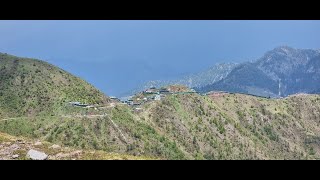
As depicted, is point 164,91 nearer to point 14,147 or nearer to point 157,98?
point 157,98

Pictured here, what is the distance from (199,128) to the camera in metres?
63.1

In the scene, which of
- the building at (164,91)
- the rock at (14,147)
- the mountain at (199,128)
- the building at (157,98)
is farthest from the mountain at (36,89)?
the rock at (14,147)

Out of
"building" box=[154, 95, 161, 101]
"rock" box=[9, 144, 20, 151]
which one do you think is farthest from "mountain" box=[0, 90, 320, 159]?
"rock" box=[9, 144, 20, 151]

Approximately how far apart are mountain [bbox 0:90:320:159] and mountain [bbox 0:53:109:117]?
2.72 meters

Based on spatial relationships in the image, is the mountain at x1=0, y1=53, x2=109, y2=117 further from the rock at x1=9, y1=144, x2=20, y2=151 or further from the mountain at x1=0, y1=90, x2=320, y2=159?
the rock at x1=9, y1=144, x2=20, y2=151

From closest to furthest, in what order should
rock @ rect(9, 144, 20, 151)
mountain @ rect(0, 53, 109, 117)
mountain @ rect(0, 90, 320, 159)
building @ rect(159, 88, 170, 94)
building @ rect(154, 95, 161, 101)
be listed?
rock @ rect(9, 144, 20, 151) < mountain @ rect(0, 90, 320, 159) < mountain @ rect(0, 53, 109, 117) < building @ rect(154, 95, 161, 101) < building @ rect(159, 88, 170, 94)

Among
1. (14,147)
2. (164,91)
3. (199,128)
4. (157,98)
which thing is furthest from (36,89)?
(14,147)

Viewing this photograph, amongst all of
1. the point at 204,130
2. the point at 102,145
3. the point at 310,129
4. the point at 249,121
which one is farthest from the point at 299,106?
the point at 102,145

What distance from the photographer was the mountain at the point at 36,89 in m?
51.6

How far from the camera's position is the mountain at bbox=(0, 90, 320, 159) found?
4900 cm

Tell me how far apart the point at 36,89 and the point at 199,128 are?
22.4 metres

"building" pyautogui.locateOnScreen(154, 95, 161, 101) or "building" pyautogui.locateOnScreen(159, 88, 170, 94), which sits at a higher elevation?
"building" pyautogui.locateOnScreen(159, 88, 170, 94)
